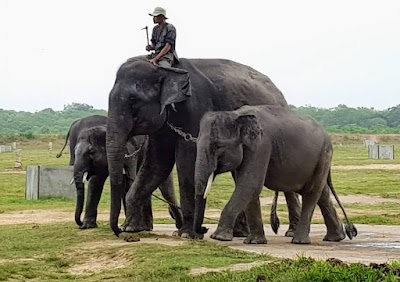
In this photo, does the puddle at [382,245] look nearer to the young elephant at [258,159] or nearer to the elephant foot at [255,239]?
the young elephant at [258,159]

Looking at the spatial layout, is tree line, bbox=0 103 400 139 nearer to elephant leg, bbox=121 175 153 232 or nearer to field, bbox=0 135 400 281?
field, bbox=0 135 400 281

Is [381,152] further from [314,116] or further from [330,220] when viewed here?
[314,116]

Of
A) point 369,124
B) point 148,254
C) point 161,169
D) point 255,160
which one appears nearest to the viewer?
point 148,254

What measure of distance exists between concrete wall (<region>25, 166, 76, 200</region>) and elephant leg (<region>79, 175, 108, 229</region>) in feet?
30.8

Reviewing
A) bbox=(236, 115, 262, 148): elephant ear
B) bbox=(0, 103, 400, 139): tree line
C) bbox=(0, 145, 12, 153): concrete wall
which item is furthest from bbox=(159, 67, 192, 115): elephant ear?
bbox=(0, 103, 400, 139): tree line

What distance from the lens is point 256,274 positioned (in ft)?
25.7

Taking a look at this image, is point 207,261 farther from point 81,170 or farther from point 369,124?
point 369,124

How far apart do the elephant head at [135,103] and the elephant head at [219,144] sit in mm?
1220

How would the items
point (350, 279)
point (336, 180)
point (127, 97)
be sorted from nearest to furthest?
point (350, 279) < point (127, 97) < point (336, 180)

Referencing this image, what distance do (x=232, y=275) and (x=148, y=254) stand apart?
228 cm

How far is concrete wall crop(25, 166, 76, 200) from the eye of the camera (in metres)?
23.8

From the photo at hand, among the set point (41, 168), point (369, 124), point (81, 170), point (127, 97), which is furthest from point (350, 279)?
point (369, 124)

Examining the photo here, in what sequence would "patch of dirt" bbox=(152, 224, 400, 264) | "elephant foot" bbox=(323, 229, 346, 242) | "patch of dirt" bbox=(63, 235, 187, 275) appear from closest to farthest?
"patch of dirt" bbox=(63, 235, 187, 275)
"patch of dirt" bbox=(152, 224, 400, 264)
"elephant foot" bbox=(323, 229, 346, 242)

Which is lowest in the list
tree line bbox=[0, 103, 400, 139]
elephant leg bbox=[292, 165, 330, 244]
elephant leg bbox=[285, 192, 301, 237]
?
elephant leg bbox=[285, 192, 301, 237]
